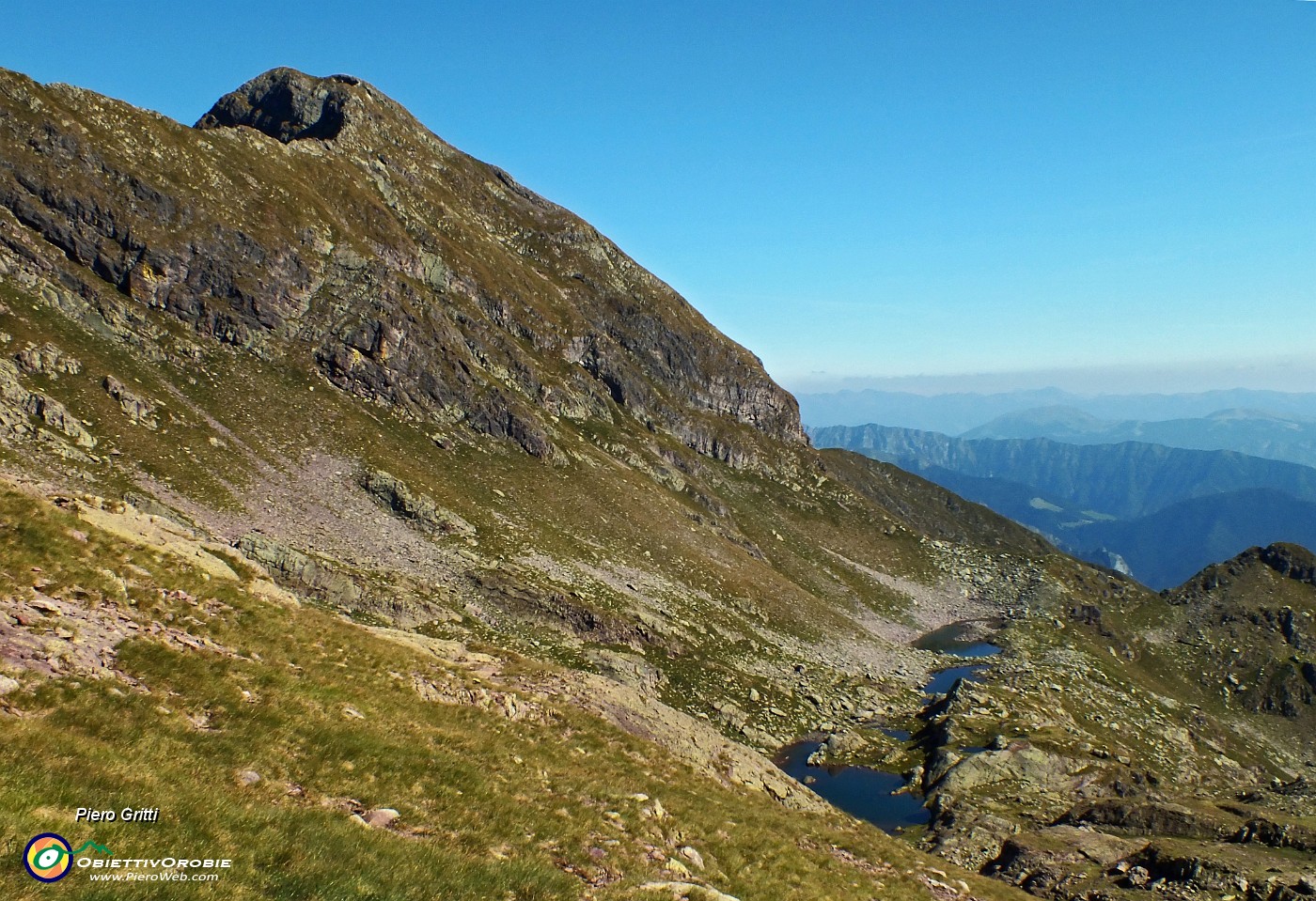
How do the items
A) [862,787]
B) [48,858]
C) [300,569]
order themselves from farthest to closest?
[862,787] → [300,569] → [48,858]

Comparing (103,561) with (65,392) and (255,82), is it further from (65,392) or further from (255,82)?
(255,82)

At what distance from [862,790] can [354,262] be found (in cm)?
8888

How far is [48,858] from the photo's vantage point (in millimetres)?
7891

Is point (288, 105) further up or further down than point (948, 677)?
further up

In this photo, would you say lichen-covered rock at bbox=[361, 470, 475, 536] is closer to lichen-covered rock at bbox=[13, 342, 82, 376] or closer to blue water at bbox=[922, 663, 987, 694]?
lichen-covered rock at bbox=[13, 342, 82, 376]

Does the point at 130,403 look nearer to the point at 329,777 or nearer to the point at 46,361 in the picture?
the point at 46,361

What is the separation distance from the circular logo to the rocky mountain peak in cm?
14819

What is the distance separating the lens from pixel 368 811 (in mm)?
13953

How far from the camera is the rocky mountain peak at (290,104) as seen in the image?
135 metres

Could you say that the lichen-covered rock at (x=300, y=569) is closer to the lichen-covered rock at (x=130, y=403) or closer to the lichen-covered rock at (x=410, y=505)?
the lichen-covered rock at (x=410, y=505)

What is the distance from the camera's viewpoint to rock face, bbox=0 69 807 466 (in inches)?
2707

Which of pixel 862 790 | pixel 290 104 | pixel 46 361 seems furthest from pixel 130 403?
pixel 290 104

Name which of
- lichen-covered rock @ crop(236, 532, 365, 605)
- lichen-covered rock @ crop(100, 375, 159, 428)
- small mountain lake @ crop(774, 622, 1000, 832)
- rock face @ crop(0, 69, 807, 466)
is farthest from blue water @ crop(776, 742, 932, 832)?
lichen-covered rock @ crop(100, 375, 159, 428)

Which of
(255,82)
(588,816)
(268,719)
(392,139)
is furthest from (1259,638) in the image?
(255,82)
